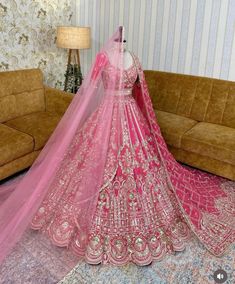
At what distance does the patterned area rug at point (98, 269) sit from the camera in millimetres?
1599

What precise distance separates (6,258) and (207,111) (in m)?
2.22

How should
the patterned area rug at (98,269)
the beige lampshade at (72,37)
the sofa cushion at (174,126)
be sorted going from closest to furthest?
the patterned area rug at (98,269), the sofa cushion at (174,126), the beige lampshade at (72,37)

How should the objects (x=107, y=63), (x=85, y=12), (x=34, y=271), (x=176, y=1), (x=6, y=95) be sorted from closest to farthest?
(x=34, y=271) → (x=107, y=63) → (x=6, y=95) → (x=176, y=1) → (x=85, y=12)

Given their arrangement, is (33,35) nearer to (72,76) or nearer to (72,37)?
(72,37)

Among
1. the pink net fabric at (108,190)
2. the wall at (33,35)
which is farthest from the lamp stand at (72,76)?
the pink net fabric at (108,190)

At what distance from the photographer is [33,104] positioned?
3.07m

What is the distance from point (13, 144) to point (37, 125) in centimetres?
39

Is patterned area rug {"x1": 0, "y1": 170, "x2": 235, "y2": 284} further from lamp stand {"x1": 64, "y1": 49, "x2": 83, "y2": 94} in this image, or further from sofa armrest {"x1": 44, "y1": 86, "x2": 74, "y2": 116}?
lamp stand {"x1": 64, "y1": 49, "x2": 83, "y2": 94}

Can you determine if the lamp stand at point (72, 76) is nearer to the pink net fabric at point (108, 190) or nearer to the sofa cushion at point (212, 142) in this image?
the sofa cushion at point (212, 142)

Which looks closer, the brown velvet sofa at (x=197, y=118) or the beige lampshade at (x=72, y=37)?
the brown velvet sofa at (x=197, y=118)

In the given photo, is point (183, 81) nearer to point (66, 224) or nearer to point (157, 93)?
point (157, 93)

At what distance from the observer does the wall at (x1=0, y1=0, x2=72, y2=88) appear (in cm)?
295

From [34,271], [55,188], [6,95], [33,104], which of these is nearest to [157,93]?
[33,104]

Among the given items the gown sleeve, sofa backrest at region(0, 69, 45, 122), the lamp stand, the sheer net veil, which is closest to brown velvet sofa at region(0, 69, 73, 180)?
sofa backrest at region(0, 69, 45, 122)
